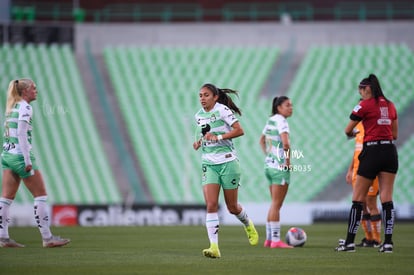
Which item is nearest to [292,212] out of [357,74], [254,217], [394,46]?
[254,217]

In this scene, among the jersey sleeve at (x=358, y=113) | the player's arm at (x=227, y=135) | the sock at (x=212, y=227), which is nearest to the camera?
the sock at (x=212, y=227)

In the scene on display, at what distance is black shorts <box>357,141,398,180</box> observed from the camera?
11.8 metres

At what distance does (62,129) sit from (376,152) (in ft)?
70.5

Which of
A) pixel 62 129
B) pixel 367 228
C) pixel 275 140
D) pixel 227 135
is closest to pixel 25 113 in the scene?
pixel 227 135

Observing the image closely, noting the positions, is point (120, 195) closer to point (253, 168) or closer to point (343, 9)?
point (253, 168)

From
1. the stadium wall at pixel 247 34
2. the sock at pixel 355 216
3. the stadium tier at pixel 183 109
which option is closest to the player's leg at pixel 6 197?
the sock at pixel 355 216

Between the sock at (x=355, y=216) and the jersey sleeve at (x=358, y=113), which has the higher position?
the jersey sleeve at (x=358, y=113)

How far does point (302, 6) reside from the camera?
37.9 m

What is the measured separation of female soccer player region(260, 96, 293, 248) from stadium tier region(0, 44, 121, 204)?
15.6 m

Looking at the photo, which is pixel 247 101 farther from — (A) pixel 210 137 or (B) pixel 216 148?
(A) pixel 210 137

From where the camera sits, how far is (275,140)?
13.8 metres

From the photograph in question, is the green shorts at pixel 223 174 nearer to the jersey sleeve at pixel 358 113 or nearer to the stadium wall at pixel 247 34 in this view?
the jersey sleeve at pixel 358 113

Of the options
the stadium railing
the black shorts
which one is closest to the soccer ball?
the black shorts

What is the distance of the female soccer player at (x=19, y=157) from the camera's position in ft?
41.2
